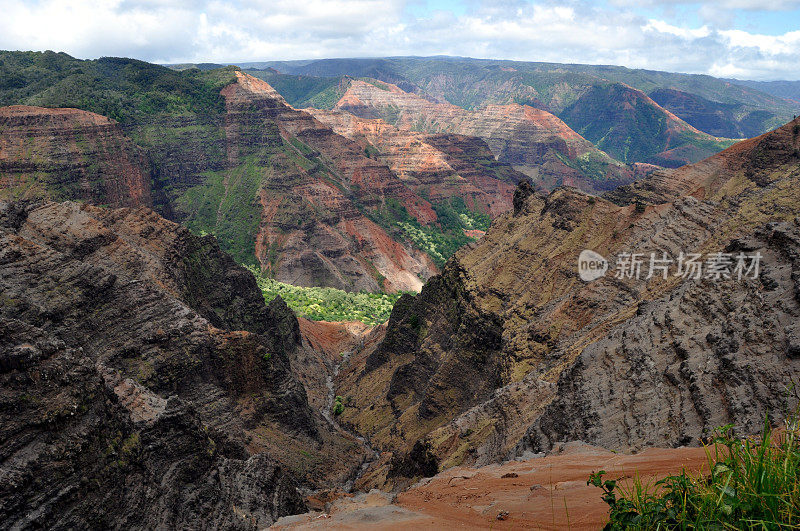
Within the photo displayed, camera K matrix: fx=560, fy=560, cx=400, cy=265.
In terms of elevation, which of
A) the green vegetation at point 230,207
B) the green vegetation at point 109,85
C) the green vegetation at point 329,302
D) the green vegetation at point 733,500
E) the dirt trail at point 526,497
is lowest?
the green vegetation at point 329,302

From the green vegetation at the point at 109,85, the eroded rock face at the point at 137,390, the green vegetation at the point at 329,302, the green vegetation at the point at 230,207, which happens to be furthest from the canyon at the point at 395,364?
the green vegetation at the point at 230,207

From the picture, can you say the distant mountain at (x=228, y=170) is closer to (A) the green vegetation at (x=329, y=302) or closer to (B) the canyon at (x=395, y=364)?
(B) the canyon at (x=395, y=364)

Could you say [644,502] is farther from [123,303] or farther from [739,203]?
[739,203]

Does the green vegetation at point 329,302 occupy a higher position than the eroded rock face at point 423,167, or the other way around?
the eroded rock face at point 423,167

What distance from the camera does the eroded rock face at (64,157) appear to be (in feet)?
318

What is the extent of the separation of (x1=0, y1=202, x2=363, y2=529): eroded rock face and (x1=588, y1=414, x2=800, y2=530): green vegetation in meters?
16.6

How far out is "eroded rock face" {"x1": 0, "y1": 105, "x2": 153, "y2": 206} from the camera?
96.8m

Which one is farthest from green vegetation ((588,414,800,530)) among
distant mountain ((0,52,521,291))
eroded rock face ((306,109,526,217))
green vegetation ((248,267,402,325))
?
eroded rock face ((306,109,526,217))

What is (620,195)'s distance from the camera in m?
77.0

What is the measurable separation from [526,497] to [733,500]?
22.6 ft

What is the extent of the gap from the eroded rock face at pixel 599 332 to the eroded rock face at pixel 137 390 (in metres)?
9.47

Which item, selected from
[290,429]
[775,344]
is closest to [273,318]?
[290,429]

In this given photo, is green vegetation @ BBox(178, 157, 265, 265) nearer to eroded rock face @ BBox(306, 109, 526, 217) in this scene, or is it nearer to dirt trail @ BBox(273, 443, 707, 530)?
eroded rock face @ BBox(306, 109, 526, 217)

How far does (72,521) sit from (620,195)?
244 ft
